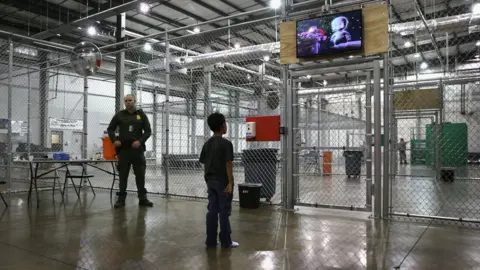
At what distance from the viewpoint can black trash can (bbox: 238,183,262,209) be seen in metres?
5.68

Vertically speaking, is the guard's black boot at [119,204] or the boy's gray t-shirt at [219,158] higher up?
the boy's gray t-shirt at [219,158]

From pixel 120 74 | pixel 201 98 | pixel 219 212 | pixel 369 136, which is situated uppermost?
pixel 120 74

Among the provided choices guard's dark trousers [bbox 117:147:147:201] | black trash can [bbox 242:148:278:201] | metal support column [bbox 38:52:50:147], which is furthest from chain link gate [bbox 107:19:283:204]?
metal support column [bbox 38:52:50:147]

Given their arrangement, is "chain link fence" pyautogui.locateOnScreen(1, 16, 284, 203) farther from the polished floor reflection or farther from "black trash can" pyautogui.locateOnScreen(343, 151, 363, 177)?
the polished floor reflection

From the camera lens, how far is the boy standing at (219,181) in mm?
3428

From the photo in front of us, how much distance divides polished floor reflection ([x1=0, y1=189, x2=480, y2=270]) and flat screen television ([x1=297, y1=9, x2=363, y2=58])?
2.41m

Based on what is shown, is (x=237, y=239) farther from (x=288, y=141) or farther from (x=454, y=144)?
(x=454, y=144)

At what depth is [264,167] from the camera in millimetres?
6062

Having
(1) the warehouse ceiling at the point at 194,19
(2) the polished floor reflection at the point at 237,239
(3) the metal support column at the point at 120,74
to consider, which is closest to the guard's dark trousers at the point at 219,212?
(2) the polished floor reflection at the point at 237,239

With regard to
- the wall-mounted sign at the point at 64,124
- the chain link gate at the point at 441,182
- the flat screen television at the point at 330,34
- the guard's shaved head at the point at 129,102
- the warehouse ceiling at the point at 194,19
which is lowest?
the chain link gate at the point at 441,182

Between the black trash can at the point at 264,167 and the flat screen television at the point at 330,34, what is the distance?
1.80 m

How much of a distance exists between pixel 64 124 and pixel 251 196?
15.9m

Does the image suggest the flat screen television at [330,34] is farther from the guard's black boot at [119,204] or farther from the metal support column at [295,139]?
the guard's black boot at [119,204]

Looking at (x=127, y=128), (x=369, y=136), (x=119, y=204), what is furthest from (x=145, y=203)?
(x=369, y=136)
